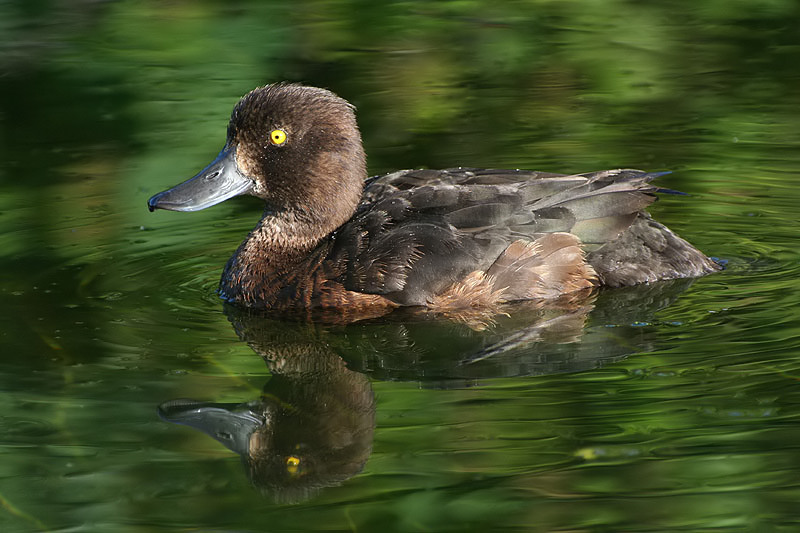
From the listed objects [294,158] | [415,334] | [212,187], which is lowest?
[415,334]

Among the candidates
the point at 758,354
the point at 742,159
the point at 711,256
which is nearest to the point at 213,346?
the point at 758,354

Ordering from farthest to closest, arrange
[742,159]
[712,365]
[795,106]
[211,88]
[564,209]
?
[211,88], [795,106], [742,159], [564,209], [712,365]

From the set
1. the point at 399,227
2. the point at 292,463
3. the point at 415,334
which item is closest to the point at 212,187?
the point at 399,227

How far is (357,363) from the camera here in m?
5.73

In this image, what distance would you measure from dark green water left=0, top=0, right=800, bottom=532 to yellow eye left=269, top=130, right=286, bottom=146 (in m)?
0.96

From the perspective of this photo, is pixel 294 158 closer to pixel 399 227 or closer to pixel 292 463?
pixel 399 227

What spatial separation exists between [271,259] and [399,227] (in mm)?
866

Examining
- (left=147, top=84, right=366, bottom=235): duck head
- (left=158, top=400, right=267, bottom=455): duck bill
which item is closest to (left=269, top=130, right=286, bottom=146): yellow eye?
(left=147, top=84, right=366, bottom=235): duck head

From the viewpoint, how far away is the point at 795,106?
973 cm

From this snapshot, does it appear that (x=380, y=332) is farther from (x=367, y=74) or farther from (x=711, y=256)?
(x=367, y=74)

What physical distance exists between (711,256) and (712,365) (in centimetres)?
186

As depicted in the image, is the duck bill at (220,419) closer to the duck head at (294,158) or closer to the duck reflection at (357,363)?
the duck reflection at (357,363)

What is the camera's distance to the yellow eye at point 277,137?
6.63 m

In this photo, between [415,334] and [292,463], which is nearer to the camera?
[292,463]
